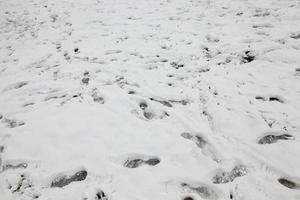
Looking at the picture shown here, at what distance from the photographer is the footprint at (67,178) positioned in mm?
3839

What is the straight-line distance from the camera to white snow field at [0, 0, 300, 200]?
147 inches

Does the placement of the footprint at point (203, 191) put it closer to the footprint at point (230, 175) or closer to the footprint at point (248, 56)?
the footprint at point (230, 175)

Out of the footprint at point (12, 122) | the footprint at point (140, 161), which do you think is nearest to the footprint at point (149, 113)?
the footprint at point (140, 161)

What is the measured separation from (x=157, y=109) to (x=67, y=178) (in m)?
2.08

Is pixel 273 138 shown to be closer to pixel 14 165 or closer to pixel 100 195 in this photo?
pixel 100 195

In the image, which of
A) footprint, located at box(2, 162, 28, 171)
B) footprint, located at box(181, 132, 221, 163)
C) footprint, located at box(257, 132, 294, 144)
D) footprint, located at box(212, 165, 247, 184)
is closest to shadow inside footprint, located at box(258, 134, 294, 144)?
footprint, located at box(257, 132, 294, 144)

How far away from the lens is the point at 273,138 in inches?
167

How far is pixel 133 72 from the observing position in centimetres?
640

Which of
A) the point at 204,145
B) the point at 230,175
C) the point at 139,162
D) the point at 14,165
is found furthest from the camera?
the point at 204,145

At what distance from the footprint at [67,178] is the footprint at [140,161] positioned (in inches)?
25.9

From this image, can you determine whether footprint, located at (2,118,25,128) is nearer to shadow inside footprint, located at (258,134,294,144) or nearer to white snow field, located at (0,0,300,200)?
white snow field, located at (0,0,300,200)

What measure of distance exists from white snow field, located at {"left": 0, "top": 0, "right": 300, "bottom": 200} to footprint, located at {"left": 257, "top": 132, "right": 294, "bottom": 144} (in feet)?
0.06

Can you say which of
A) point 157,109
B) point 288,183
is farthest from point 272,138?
point 157,109

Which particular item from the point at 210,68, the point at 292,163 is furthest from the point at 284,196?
the point at 210,68
